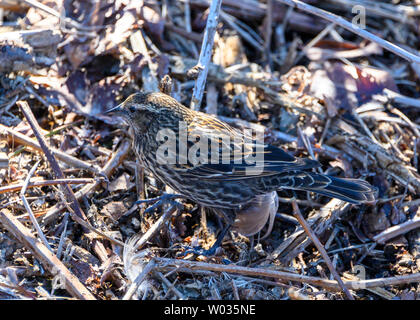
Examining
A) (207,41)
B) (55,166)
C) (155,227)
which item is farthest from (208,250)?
(207,41)

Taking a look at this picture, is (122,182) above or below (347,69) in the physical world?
below

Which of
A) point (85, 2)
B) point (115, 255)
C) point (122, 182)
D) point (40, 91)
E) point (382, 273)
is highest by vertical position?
point (85, 2)

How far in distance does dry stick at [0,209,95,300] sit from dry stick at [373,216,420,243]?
8.41ft

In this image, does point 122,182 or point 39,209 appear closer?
point 39,209

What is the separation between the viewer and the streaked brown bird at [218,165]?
4336 millimetres

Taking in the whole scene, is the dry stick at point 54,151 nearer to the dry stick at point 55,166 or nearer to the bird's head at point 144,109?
the dry stick at point 55,166

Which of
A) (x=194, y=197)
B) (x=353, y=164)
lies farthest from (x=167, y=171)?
(x=353, y=164)

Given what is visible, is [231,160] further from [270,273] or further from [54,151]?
[54,151]

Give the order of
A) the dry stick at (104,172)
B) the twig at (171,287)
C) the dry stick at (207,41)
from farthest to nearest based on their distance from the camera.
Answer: the dry stick at (207,41), the dry stick at (104,172), the twig at (171,287)

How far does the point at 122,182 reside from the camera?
4570 mm

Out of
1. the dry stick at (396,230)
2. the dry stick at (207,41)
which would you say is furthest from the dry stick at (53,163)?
the dry stick at (396,230)

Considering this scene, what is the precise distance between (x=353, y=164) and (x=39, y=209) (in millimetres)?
2993
